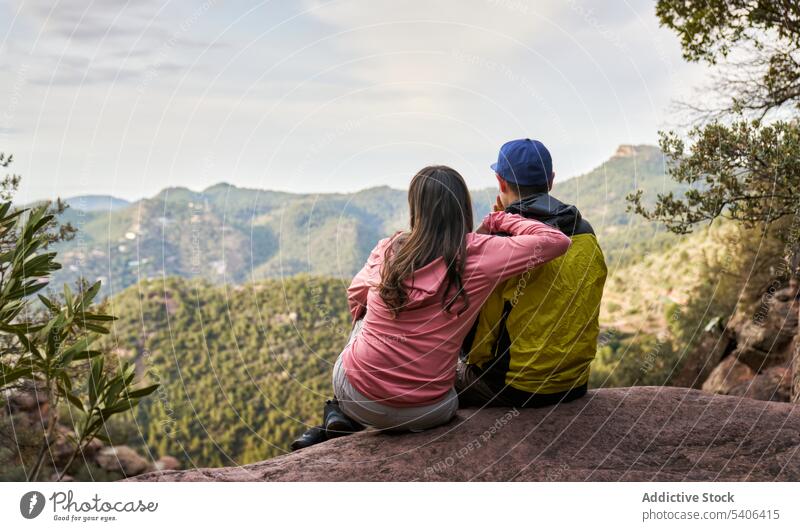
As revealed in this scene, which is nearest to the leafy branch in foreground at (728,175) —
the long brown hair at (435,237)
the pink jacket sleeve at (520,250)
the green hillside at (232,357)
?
the pink jacket sleeve at (520,250)

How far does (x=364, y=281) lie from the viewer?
11.6 ft

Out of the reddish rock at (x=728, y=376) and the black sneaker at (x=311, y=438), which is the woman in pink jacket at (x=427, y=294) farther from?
the reddish rock at (x=728, y=376)

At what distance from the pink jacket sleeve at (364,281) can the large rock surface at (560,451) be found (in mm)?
625

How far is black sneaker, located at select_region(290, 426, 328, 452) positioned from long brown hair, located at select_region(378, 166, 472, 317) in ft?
3.05

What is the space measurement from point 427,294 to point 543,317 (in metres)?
0.64

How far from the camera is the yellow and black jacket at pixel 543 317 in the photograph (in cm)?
351

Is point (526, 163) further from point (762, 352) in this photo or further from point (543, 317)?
point (762, 352)

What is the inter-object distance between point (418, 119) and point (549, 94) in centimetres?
101

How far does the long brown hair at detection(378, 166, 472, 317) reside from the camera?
3.24 meters

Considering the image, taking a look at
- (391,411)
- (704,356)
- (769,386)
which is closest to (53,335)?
(391,411)

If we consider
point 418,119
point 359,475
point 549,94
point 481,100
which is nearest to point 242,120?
point 418,119

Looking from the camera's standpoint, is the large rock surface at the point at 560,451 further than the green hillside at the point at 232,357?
No

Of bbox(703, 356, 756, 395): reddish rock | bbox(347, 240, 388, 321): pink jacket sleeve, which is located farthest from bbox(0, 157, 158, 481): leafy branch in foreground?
bbox(703, 356, 756, 395): reddish rock

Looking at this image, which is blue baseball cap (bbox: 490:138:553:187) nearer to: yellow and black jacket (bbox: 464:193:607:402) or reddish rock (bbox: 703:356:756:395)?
yellow and black jacket (bbox: 464:193:607:402)
